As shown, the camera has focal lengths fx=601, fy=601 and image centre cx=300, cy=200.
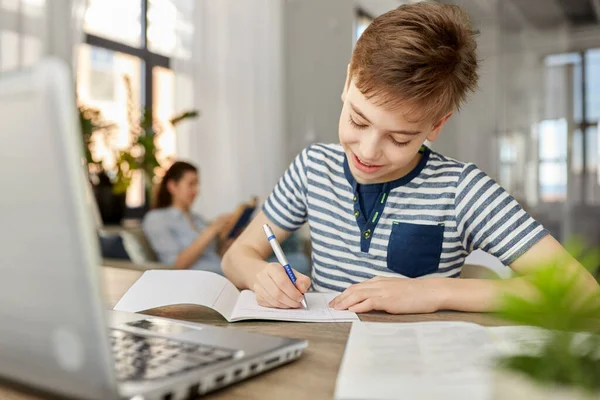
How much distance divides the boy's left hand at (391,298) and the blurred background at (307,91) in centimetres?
325

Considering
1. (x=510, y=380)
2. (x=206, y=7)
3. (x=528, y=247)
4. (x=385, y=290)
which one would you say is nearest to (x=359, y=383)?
(x=510, y=380)

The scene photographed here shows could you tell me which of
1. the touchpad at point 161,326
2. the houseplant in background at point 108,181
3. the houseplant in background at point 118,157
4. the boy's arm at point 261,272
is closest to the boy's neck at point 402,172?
the boy's arm at point 261,272

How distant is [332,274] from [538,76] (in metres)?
4.63

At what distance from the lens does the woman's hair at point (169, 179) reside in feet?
11.2

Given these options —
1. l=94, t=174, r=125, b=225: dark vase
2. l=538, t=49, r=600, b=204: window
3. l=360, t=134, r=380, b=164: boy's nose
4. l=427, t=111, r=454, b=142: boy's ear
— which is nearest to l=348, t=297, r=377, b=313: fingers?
l=360, t=134, r=380, b=164: boy's nose

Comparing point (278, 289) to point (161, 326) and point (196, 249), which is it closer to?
point (161, 326)

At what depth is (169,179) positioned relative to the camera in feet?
11.3

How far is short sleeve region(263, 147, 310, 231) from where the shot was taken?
1.36 metres

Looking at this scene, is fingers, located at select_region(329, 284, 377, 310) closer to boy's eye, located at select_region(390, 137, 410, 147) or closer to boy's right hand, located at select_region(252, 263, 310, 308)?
boy's right hand, located at select_region(252, 263, 310, 308)

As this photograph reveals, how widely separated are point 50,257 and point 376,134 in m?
0.73

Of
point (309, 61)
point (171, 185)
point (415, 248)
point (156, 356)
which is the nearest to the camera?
point (156, 356)

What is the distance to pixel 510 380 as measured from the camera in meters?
0.33

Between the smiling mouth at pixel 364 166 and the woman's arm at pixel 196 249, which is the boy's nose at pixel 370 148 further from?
the woman's arm at pixel 196 249

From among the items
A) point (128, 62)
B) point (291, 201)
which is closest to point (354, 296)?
point (291, 201)
